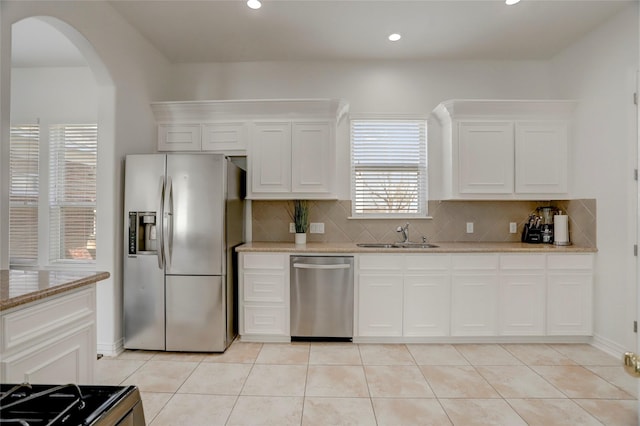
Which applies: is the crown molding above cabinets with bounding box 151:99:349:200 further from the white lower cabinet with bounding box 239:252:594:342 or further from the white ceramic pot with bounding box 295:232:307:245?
the white lower cabinet with bounding box 239:252:594:342

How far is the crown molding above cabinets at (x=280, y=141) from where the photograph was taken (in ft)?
11.3

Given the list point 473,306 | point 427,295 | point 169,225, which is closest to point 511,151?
point 473,306

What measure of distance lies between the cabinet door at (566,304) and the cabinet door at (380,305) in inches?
57.1

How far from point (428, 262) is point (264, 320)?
1686mm

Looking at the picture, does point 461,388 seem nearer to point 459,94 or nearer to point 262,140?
point 262,140

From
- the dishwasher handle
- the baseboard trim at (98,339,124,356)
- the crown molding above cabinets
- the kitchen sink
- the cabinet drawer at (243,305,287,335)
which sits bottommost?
the baseboard trim at (98,339,124,356)

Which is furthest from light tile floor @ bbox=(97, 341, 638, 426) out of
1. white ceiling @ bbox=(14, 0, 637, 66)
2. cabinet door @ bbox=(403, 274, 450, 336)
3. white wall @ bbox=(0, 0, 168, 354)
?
white ceiling @ bbox=(14, 0, 637, 66)

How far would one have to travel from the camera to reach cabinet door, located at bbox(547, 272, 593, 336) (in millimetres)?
3117

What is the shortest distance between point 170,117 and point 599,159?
14.3 ft

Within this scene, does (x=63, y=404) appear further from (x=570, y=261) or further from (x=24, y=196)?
(x=24, y=196)

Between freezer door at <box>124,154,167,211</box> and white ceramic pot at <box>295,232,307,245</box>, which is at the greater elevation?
freezer door at <box>124,154,167,211</box>

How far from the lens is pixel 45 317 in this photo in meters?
1.34

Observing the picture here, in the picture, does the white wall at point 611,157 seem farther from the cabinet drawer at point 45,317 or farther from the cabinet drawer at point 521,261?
the cabinet drawer at point 45,317

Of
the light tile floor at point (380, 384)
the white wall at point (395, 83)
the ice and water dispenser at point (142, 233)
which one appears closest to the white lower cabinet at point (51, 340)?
the light tile floor at point (380, 384)
